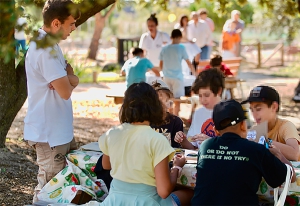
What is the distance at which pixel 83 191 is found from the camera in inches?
173

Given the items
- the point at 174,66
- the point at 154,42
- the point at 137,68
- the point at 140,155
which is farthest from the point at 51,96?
the point at 154,42

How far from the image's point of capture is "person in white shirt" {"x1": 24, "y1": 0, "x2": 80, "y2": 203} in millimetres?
4105

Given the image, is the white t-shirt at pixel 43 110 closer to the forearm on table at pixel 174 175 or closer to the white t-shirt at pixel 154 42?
the forearm on table at pixel 174 175

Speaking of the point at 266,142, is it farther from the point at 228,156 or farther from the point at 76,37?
the point at 76,37

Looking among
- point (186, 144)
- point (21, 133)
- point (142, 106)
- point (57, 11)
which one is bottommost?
point (21, 133)

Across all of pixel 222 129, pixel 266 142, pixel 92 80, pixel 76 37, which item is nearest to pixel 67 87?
pixel 222 129

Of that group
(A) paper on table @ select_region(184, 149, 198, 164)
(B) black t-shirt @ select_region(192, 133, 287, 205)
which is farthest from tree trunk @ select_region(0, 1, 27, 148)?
(B) black t-shirt @ select_region(192, 133, 287, 205)

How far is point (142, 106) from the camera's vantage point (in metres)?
3.77

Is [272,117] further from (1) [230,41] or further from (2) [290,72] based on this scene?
(2) [290,72]

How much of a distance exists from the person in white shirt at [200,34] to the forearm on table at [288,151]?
958cm

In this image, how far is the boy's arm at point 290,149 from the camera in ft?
13.5

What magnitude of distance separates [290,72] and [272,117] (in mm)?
15124

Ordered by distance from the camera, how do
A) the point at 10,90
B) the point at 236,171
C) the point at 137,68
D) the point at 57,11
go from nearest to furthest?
1. the point at 236,171
2. the point at 57,11
3. the point at 10,90
4. the point at 137,68

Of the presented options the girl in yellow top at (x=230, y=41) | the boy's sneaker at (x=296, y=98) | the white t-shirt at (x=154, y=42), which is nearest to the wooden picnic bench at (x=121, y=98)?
the white t-shirt at (x=154, y=42)
